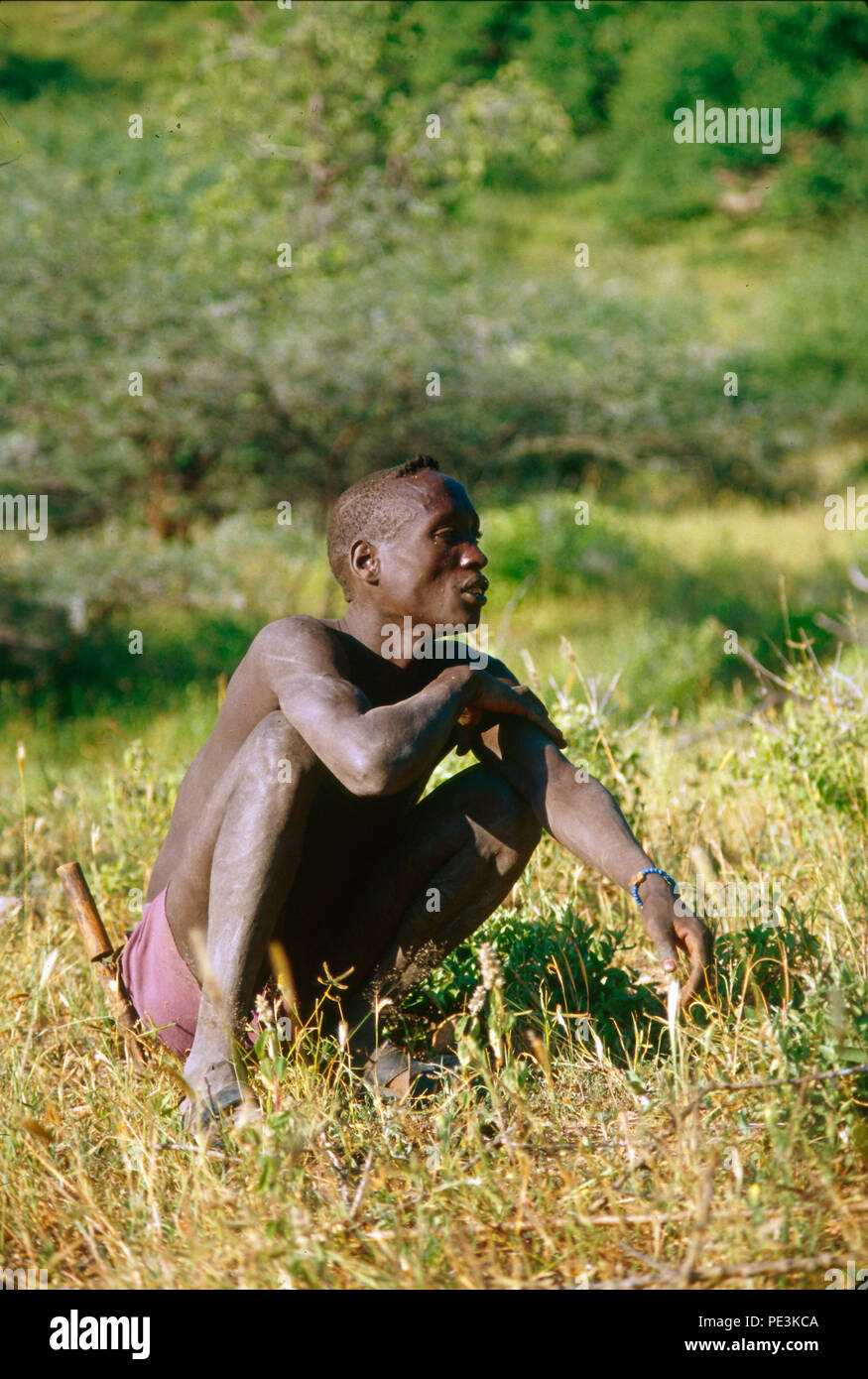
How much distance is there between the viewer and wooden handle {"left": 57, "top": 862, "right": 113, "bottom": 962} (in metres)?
3.23

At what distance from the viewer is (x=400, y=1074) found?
9.87 feet

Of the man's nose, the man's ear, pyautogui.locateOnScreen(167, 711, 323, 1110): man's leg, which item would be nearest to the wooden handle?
pyautogui.locateOnScreen(167, 711, 323, 1110): man's leg

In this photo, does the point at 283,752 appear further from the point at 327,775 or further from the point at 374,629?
the point at 374,629

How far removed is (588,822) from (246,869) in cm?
79

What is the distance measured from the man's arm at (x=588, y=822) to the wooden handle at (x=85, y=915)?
1.09m

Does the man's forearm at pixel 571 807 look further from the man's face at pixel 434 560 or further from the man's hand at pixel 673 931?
the man's face at pixel 434 560

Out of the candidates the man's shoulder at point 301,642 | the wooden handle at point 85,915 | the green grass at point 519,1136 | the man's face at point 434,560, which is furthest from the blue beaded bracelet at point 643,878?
the wooden handle at point 85,915

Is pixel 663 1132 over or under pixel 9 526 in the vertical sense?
under

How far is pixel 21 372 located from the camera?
433 inches

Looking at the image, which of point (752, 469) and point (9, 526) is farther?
point (752, 469)
